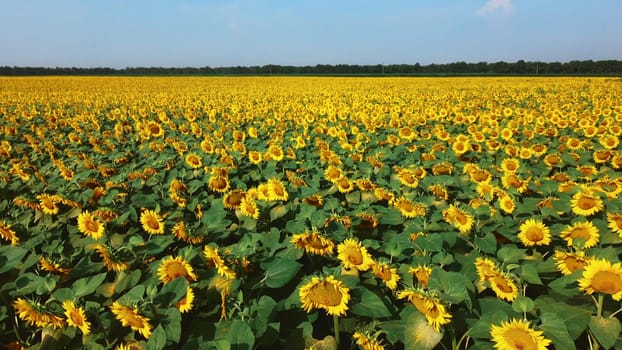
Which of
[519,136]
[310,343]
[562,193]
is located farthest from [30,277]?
[519,136]

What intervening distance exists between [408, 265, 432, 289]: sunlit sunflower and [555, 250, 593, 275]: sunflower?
31.1 inches

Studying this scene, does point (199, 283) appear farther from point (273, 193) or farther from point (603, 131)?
point (603, 131)

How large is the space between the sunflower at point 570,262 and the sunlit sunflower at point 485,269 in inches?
14.2

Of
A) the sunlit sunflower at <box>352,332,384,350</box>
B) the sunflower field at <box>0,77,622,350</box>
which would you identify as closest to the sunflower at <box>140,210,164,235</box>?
the sunflower field at <box>0,77,622,350</box>

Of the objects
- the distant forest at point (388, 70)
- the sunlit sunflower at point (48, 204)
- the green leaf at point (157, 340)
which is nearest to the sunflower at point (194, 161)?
the sunlit sunflower at point (48, 204)

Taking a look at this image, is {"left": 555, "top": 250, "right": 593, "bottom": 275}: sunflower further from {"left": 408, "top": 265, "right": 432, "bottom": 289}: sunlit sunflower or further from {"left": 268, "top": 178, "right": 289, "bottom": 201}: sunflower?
{"left": 268, "top": 178, "right": 289, "bottom": 201}: sunflower

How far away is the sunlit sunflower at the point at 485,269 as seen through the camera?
6.33 ft

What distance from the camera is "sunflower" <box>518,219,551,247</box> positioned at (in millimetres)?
2479

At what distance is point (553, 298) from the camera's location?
194cm

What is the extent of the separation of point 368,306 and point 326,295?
0.22 metres

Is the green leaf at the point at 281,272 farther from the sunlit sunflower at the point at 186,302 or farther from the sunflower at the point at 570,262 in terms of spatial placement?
the sunflower at the point at 570,262

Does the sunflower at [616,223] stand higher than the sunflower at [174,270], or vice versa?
the sunflower at [616,223]

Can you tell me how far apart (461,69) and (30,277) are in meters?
86.2

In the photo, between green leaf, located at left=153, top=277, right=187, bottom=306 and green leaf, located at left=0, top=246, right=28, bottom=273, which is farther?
green leaf, located at left=0, top=246, right=28, bottom=273
